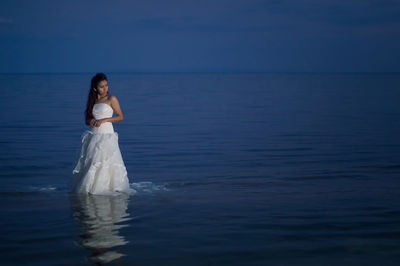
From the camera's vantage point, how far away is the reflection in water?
18.3 ft

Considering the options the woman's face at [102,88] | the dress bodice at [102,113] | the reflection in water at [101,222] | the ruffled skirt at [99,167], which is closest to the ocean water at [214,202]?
the reflection in water at [101,222]

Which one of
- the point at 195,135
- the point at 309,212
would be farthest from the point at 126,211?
the point at 195,135

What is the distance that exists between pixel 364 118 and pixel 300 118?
2.69m

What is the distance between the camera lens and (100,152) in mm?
8352

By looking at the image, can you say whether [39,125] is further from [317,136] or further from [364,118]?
[364,118]

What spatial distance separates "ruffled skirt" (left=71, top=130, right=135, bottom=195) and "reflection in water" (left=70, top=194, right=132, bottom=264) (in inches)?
7.2

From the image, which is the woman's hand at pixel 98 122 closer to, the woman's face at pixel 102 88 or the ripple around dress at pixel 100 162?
the ripple around dress at pixel 100 162

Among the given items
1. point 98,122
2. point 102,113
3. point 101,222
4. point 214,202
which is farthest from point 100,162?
point 214,202

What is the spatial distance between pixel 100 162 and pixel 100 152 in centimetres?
16

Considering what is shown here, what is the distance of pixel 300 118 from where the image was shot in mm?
22562

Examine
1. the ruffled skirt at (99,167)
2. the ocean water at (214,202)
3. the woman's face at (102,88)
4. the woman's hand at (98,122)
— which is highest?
the woman's face at (102,88)

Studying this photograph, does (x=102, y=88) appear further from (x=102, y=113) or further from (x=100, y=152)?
(x=100, y=152)

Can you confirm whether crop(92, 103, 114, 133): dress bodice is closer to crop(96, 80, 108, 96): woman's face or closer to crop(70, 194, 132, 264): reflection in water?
crop(96, 80, 108, 96): woman's face

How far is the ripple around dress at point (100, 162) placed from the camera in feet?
27.4
